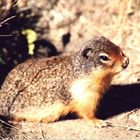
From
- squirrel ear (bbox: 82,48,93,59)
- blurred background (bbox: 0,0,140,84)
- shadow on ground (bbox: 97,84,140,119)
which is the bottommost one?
shadow on ground (bbox: 97,84,140,119)

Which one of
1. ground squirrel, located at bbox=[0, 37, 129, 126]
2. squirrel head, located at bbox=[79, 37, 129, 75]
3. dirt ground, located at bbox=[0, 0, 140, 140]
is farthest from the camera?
dirt ground, located at bbox=[0, 0, 140, 140]

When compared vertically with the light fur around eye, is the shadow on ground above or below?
below

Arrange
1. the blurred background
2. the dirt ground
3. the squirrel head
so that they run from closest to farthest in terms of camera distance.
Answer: the squirrel head < the dirt ground < the blurred background

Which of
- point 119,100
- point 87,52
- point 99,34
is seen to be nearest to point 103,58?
point 87,52

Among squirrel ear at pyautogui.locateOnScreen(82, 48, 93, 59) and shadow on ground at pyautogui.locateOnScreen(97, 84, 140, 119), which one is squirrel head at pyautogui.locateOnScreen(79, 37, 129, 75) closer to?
squirrel ear at pyautogui.locateOnScreen(82, 48, 93, 59)

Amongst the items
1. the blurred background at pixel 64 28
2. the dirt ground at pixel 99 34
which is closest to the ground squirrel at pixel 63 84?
the dirt ground at pixel 99 34

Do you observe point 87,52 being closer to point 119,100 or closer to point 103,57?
point 103,57

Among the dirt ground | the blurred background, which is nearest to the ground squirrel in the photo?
the dirt ground
